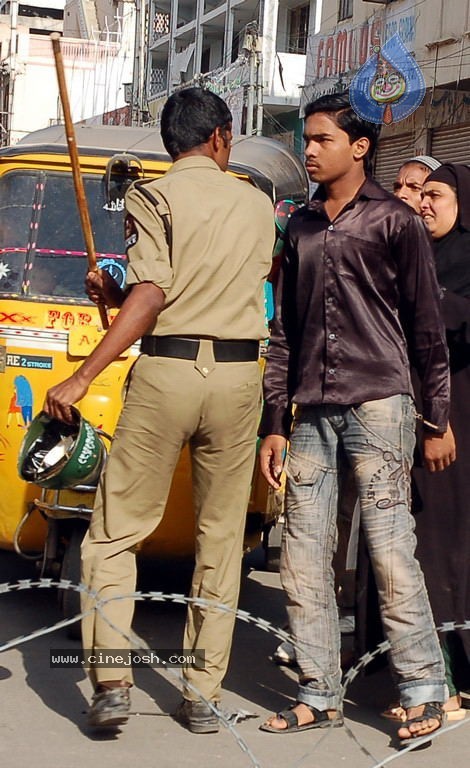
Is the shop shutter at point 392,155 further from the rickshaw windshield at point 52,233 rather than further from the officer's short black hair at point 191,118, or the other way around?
the officer's short black hair at point 191,118

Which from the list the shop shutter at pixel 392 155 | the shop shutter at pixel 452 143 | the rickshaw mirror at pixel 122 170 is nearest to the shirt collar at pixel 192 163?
the rickshaw mirror at pixel 122 170

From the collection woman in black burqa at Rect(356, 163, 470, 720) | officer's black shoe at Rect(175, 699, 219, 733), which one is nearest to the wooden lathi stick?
woman in black burqa at Rect(356, 163, 470, 720)

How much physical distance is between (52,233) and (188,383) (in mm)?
2256

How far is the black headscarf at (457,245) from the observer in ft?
15.7

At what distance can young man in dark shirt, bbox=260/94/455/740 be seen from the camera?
4.34 metres

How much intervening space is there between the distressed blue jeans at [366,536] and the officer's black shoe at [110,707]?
603mm

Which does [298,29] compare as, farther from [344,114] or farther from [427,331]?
[427,331]

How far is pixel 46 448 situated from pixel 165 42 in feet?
135

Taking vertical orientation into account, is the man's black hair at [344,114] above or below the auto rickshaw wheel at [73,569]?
above

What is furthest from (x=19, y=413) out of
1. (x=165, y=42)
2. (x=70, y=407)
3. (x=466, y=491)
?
(x=165, y=42)

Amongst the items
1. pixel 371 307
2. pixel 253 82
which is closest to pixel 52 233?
pixel 371 307

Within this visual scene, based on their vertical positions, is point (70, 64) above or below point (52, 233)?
above

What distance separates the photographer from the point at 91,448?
16.0ft

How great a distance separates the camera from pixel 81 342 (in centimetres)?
596
